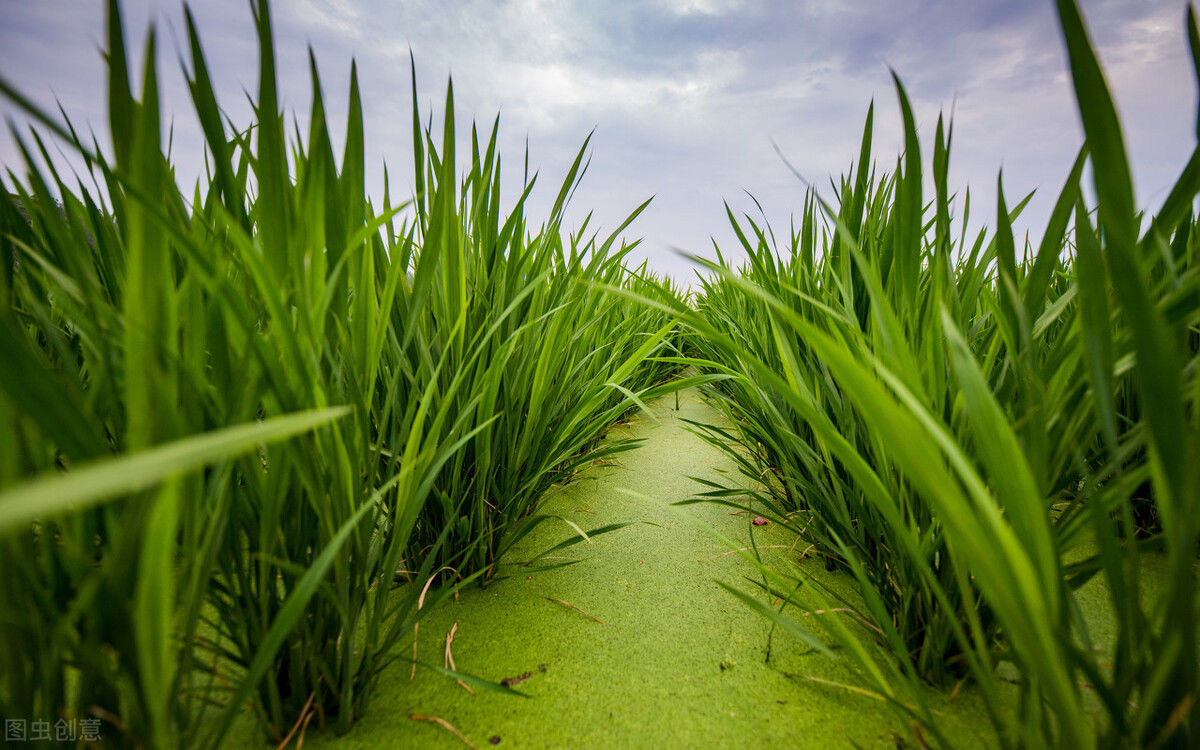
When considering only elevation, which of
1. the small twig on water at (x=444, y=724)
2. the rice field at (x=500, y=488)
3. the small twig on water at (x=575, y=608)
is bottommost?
the small twig on water at (x=444, y=724)

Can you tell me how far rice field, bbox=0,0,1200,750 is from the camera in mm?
248

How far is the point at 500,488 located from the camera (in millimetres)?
692

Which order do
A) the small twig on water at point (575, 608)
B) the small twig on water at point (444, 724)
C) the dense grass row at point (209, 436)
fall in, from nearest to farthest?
the dense grass row at point (209, 436) → the small twig on water at point (444, 724) → the small twig on water at point (575, 608)

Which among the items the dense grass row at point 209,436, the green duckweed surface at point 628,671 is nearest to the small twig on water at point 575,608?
the green duckweed surface at point 628,671

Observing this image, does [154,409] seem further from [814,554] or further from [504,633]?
[814,554]

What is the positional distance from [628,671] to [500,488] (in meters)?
0.30

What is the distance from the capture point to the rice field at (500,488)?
25cm

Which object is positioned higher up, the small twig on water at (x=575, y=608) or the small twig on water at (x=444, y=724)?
the small twig on water at (x=575, y=608)

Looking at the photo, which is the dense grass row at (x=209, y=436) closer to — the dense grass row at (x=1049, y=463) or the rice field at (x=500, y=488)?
the rice field at (x=500, y=488)

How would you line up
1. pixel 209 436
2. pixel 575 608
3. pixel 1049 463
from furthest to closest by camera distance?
pixel 575 608
pixel 1049 463
pixel 209 436

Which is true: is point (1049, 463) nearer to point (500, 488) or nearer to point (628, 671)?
point (628, 671)

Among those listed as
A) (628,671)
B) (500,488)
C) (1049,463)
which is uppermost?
(1049,463)

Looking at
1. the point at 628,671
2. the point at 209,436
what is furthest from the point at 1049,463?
the point at 209,436

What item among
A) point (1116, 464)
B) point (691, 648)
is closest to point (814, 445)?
point (691, 648)
